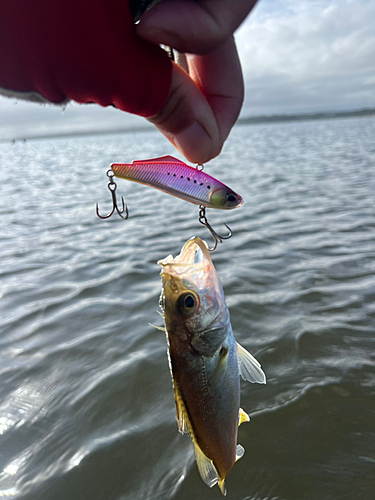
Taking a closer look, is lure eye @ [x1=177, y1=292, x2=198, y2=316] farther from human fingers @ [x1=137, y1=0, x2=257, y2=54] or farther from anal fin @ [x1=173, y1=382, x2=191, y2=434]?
human fingers @ [x1=137, y1=0, x2=257, y2=54]

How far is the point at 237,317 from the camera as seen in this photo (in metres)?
5.12

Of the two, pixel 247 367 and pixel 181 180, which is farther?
pixel 247 367

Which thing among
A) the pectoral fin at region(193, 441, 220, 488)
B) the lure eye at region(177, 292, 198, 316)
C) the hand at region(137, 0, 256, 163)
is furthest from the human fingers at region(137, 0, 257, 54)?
the pectoral fin at region(193, 441, 220, 488)

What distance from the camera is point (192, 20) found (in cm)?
134

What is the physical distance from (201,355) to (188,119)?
43.9 inches

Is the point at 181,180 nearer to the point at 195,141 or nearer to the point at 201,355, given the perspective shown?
the point at 195,141

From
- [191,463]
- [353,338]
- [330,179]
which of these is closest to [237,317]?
[353,338]

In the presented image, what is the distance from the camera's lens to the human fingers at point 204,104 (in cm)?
170

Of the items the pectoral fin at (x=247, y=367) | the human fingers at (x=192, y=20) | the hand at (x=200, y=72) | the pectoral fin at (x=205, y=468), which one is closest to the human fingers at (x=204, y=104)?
the hand at (x=200, y=72)

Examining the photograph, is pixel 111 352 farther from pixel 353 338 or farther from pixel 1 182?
pixel 1 182

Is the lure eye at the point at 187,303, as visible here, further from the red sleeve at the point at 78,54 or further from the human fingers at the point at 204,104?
the red sleeve at the point at 78,54

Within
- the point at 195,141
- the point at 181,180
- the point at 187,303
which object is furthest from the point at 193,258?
the point at 195,141

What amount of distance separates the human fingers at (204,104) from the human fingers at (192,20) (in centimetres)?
27

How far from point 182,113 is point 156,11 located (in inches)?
17.0
